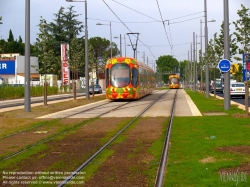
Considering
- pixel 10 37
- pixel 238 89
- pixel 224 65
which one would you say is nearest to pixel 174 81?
pixel 10 37

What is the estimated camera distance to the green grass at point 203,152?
7945 mm

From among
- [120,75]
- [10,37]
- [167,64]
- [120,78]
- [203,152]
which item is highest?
[10,37]

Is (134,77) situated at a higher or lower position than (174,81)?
higher

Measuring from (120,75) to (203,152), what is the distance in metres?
23.9

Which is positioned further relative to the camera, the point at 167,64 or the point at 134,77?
the point at 167,64

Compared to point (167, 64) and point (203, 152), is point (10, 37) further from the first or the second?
point (203, 152)

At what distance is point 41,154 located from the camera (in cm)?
1116

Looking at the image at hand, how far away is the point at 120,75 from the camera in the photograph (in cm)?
3438

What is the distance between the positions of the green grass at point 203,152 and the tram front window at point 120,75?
16696mm

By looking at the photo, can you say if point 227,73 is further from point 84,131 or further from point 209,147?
point 209,147

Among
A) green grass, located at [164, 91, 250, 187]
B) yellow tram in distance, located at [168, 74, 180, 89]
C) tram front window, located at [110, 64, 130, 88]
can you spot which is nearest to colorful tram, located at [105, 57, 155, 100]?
tram front window, located at [110, 64, 130, 88]

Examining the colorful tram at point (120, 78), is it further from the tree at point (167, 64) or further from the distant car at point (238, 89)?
the tree at point (167, 64)

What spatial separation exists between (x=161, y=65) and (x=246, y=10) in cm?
16983

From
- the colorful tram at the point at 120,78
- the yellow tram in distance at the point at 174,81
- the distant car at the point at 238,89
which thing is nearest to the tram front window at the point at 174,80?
the yellow tram in distance at the point at 174,81
